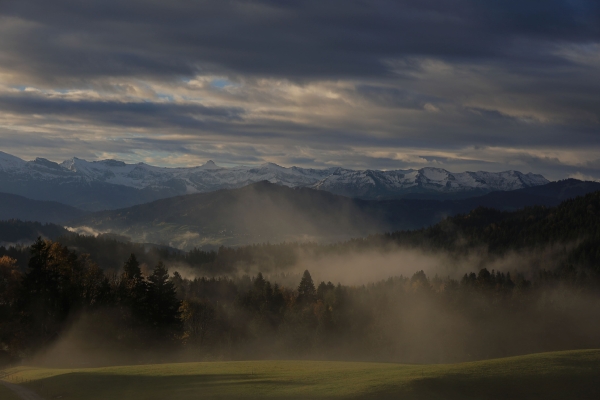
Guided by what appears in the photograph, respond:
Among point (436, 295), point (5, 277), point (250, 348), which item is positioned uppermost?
point (5, 277)

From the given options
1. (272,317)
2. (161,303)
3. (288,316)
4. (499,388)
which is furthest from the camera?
(272,317)

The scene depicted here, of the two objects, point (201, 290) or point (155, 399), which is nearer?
point (155, 399)

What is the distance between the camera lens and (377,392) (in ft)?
167

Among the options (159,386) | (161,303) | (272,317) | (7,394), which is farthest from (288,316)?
(7,394)

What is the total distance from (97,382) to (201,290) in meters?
141

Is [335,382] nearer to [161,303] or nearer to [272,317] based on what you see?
[161,303]

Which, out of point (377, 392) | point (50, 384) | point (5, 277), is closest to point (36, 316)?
point (5, 277)

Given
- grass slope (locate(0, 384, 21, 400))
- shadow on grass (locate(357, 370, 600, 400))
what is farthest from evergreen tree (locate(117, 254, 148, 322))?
shadow on grass (locate(357, 370, 600, 400))

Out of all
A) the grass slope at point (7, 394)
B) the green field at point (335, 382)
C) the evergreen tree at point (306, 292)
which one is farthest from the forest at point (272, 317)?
the grass slope at point (7, 394)

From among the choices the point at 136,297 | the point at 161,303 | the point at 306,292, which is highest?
the point at 136,297

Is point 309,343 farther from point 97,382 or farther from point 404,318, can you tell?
point 97,382

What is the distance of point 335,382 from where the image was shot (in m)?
56.7

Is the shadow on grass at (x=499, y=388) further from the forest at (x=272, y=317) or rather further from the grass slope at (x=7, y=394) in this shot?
the forest at (x=272, y=317)

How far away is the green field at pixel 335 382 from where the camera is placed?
2031 inches
